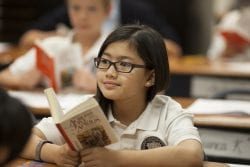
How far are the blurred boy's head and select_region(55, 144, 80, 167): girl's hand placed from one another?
1599mm

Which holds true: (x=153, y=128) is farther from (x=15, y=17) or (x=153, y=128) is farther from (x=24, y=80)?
(x=15, y=17)

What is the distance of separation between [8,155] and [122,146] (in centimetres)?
66

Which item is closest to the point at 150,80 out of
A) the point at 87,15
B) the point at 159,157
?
the point at 159,157

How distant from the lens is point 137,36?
1744mm

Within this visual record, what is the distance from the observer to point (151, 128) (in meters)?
1.78

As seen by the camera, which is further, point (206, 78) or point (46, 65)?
point (206, 78)

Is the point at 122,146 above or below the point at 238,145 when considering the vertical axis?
above

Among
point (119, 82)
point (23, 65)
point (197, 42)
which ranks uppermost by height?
point (119, 82)

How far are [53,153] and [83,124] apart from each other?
0.82 ft

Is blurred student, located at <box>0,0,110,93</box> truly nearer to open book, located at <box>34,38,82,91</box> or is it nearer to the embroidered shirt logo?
open book, located at <box>34,38,82,91</box>

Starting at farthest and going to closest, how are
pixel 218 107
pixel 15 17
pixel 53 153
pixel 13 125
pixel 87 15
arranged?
pixel 15 17 < pixel 87 15 < pixel 218 107 < pixel 53 153 < pixel 13 125

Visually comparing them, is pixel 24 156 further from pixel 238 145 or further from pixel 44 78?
pixel 44 78

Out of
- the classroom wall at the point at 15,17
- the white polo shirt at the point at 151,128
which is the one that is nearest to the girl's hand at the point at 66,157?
the white polo shirt at the point at 151,128

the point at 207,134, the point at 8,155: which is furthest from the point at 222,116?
the point at 8,155
